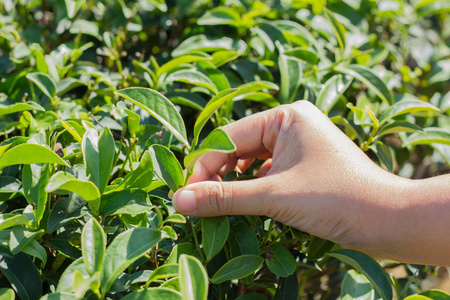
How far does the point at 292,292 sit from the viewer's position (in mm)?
1095

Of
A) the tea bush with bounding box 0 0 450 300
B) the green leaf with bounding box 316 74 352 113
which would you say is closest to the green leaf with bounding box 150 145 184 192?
the tea bush with bounding box 0 0 450 300

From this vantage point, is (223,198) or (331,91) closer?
(223,198)

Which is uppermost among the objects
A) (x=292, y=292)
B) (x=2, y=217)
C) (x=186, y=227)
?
(x=2, y=217)

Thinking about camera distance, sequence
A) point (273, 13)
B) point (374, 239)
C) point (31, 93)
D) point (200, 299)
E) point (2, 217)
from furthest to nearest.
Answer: point (273, 13)
point (31, 93)
point (374, 239)
point (2, 217)
point (200, 299)

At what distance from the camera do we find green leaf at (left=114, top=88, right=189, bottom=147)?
94cm

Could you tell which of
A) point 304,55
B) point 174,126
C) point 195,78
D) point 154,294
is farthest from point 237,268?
point 304,55

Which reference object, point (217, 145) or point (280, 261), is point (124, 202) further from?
point (280, 261)

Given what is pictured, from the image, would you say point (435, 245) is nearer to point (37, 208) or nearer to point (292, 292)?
point (292, 292)

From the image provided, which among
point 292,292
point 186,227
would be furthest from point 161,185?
point 292,292

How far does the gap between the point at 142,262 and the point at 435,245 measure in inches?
25.0

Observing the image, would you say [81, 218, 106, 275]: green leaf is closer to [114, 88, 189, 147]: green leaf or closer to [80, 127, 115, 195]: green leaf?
[80, 127, 115, 195]: green leaf

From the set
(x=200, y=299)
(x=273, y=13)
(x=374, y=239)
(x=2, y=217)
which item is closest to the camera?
(x=200, y=299)

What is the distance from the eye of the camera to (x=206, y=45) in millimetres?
1490

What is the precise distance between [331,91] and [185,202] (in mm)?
659
